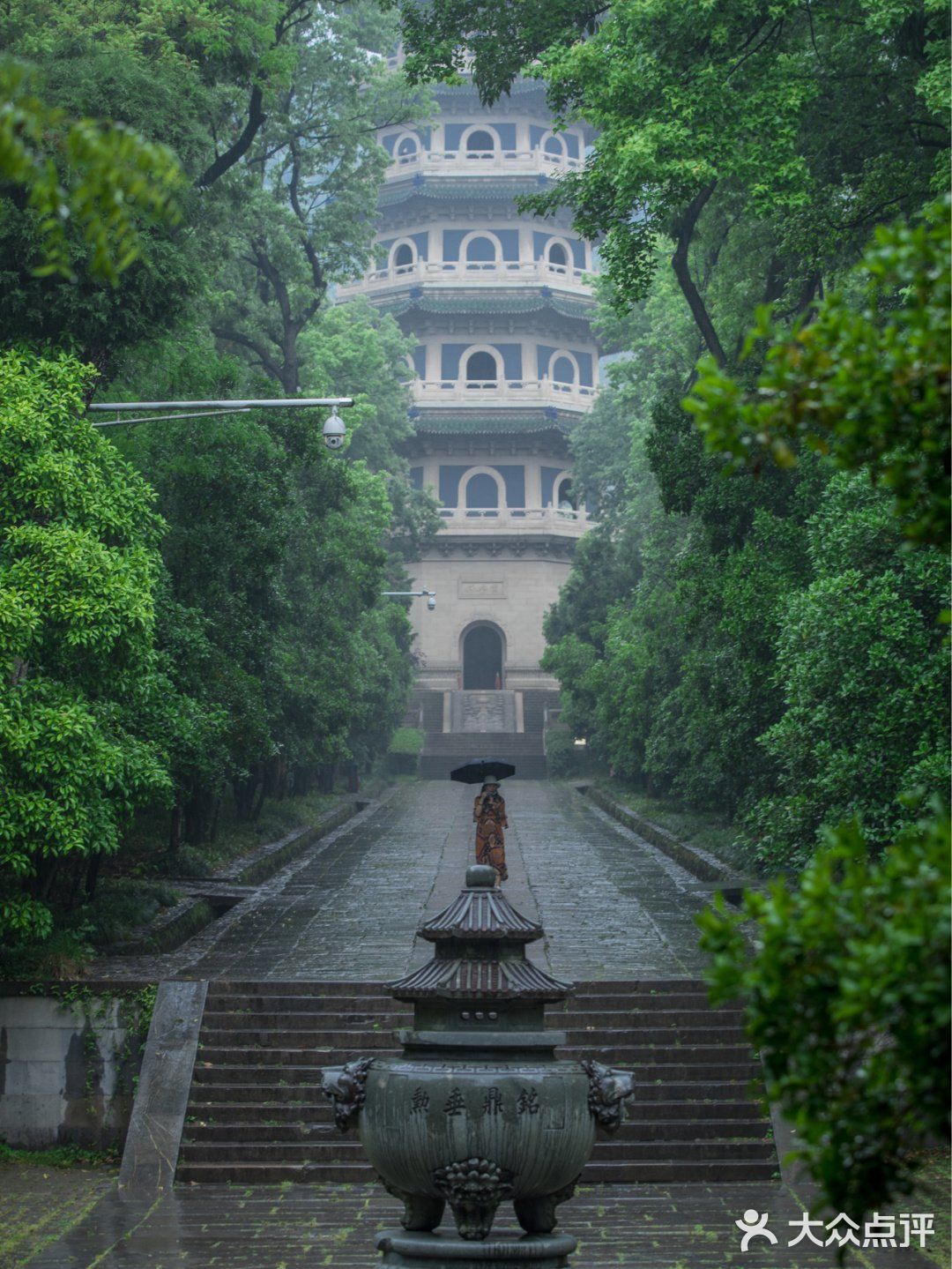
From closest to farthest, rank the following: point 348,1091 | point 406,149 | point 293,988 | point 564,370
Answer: point 348,1091 → point 293,988 → point 406,149 → point 564,370

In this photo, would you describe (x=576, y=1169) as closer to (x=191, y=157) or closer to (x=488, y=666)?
(x=191, y=157)

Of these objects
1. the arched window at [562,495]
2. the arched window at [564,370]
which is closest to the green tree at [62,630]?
the arched window at [562,495]

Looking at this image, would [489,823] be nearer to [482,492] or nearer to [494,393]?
[482,492]

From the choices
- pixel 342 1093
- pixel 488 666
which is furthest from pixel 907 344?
pixel 488 666

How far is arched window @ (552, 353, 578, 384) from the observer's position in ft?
156

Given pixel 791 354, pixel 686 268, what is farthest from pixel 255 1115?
pixel 686 268

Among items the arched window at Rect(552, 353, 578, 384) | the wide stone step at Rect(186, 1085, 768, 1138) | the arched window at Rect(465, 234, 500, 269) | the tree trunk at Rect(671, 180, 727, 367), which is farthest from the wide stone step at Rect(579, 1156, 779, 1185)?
the arched window at Rect(465, 234, 500, 269)

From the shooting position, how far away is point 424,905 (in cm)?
1734

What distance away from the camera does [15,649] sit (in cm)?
1109

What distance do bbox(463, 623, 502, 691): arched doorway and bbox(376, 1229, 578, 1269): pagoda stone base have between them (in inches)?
1610

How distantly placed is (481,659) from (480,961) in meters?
40.8

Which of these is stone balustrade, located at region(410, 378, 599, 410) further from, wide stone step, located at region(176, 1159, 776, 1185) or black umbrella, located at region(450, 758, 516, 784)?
wide stone step, located at region(176, 1159, 776, 1185)

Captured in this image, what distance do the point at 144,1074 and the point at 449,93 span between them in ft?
130

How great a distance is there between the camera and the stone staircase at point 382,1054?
35.0 ft
